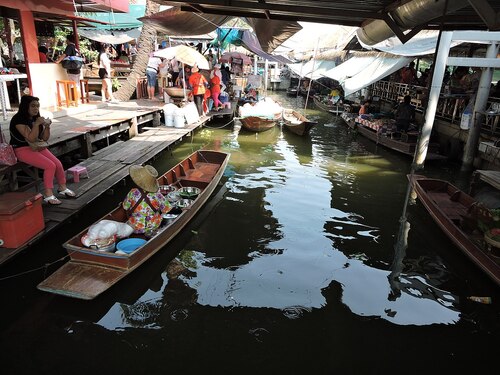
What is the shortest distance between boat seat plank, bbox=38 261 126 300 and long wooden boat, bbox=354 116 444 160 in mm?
10357

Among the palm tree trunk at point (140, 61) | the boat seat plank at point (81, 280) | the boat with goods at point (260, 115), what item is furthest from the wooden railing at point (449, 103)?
the palm tree trunk at point (140, 61)

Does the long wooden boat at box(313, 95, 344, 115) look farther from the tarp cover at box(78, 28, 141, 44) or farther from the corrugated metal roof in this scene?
the corrugated metal roof

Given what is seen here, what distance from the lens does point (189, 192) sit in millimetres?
7438

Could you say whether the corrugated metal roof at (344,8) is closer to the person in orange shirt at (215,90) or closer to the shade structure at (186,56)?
the shade structure at (186,56)

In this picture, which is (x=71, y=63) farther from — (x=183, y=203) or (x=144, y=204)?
(x=144, y=204)

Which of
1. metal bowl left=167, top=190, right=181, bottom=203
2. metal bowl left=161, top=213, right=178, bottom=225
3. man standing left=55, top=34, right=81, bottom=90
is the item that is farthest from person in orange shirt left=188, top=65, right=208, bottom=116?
metal bowl left=161, top=213, right=178, bottom=225

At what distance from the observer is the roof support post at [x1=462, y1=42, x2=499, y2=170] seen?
408 inches

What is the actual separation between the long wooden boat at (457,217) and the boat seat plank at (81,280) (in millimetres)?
5248

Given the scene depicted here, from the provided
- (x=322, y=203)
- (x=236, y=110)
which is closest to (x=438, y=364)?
(x=322, y=203)

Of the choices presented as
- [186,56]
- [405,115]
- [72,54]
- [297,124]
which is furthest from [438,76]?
[72,54]

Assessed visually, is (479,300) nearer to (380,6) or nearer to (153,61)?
(380,6)

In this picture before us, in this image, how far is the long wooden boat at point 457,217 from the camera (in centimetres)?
560

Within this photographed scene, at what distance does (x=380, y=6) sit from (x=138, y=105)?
35.0 feet

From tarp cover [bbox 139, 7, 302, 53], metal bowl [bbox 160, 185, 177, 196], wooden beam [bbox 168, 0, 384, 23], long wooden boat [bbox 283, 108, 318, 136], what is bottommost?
metal bowl [bbox 160, 185, 177, 196]
